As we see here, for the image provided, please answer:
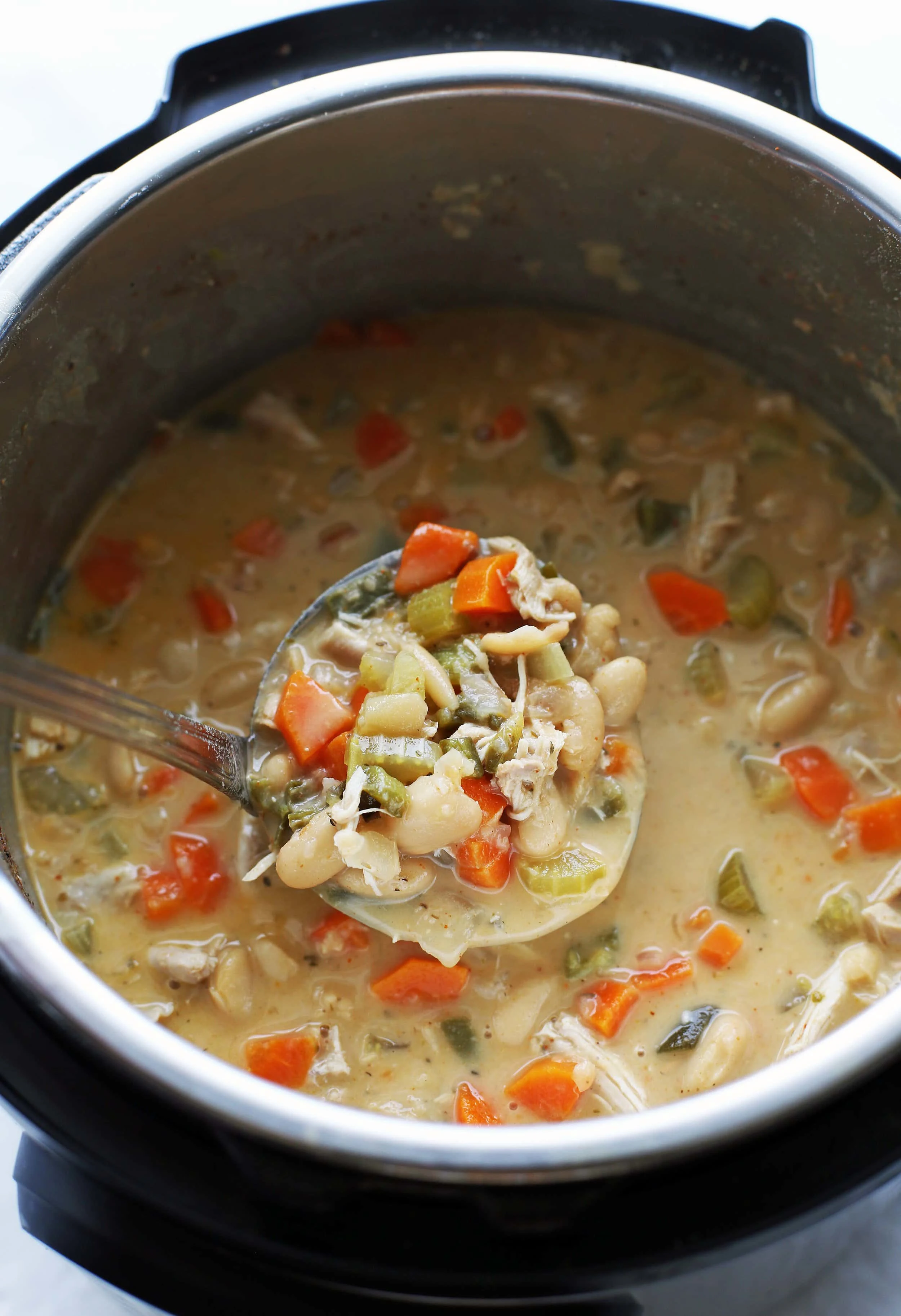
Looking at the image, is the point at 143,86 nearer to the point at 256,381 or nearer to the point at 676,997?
the point at 256,381

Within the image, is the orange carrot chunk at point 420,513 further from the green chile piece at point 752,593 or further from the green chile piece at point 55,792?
the green chile piece at point 55,792

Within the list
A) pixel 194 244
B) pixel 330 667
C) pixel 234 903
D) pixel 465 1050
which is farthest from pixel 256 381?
pixel 465 1050

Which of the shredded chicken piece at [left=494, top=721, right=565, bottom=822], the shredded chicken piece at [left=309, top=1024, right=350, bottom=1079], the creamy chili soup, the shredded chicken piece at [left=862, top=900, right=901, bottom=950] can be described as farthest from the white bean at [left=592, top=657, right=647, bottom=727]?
the shredded chicken piece at [left=309, top=1024, right=350, bottom=1079]

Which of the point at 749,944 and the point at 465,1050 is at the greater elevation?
the point at 749,944

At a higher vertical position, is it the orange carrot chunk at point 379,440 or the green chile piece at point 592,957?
the orange carrot chunk at point 379,440

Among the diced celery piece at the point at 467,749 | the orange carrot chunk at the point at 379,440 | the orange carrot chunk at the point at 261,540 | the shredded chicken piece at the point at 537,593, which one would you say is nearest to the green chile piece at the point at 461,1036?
the diced celery piece at the point at 467,749

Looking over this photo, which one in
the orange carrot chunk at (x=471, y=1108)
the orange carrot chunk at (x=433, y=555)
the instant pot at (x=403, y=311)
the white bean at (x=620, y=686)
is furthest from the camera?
the orange carrot chunk at (x=433, y=555)

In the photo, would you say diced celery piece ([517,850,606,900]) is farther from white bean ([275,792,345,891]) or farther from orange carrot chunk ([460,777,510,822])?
white bean ([275,792,345,891])
